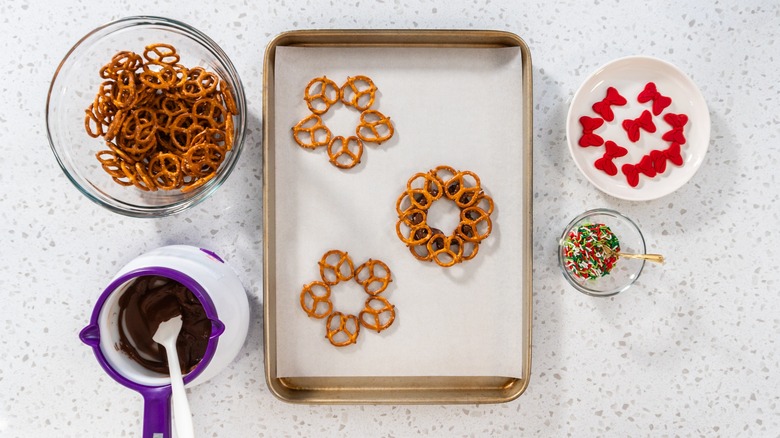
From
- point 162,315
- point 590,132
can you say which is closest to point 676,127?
point 590,132

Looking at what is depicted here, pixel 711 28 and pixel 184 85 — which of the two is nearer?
pixel 184 85

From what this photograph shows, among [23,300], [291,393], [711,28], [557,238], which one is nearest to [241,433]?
[291,393]

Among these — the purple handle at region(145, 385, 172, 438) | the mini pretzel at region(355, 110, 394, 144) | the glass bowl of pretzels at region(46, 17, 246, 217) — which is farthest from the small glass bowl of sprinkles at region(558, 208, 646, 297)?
the purple handle at region(145, 385, 172, 438)

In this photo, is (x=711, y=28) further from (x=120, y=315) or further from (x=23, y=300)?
(x=23, y=300)

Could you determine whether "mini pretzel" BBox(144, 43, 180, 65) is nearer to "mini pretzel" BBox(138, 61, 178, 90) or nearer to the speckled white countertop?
"mini pretzel" BBox(138, 61, 178, 90)

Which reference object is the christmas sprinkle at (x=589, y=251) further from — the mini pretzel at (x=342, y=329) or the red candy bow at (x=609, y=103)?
the mini pretzel at (x=342, y=329)

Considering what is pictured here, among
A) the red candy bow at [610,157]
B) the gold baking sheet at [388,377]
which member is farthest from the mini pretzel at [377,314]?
the red candy bow at [610,157]
